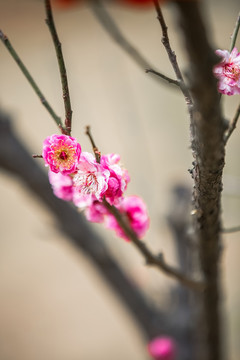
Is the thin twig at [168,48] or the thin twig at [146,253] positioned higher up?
the thin twig at [168,48]

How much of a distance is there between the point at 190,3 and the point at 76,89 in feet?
6.70

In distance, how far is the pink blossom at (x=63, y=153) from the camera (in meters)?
0.41

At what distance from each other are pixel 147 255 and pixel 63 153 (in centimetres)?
23

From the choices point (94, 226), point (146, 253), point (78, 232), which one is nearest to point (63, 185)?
point (146, 253)

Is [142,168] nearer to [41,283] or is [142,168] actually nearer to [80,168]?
[41,283]

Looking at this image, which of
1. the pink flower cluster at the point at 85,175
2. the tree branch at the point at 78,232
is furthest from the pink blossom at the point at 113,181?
the tree branch at the point at 78,232

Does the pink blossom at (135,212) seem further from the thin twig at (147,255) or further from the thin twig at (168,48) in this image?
the thin twig at (168,48)

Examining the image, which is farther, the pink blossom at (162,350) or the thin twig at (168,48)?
the pink blossom at (162,350)

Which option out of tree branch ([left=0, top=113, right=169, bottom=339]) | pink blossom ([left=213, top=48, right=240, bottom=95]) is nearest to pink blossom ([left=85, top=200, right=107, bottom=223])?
pink blossom ([left=213, top=48, right=240, bottom=95])

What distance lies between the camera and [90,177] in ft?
1.44

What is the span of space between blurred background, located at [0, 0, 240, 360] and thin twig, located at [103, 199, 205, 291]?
0.33 metres

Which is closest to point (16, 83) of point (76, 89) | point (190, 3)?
point (76, 89)

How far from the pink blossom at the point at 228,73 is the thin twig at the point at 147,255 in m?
0.19

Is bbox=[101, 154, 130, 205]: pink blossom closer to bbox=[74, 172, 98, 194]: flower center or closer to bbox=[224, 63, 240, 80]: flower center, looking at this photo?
bbox=[74, 172, 98, 194]: flower center
